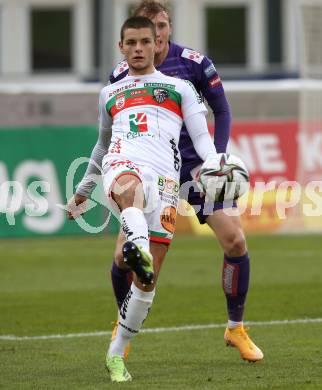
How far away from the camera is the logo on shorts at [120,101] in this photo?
7645mm

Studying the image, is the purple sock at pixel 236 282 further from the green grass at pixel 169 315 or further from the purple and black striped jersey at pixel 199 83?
the purple and black striped jersey at pixel 199 83

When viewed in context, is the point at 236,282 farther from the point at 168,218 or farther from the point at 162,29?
the point at 162,29

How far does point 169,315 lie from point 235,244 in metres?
2.74

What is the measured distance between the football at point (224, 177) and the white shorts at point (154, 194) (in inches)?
8.6

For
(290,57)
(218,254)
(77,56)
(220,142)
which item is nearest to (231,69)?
(290,57)

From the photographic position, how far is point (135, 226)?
7090 mm

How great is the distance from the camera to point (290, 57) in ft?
118

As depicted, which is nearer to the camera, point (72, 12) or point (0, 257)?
point (0, 257)

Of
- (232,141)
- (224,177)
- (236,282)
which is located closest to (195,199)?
(236,282)

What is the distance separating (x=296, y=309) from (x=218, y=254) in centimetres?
609

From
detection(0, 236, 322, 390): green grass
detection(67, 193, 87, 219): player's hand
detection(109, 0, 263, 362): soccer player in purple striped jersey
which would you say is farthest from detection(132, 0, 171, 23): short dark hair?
detection(0, 236, 322, 390): green grass

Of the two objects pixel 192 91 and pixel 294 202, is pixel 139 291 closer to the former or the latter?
pixel 192 91

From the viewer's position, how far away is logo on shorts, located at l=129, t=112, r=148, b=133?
7531mm

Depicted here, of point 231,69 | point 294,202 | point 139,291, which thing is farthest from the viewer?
point 231,69
